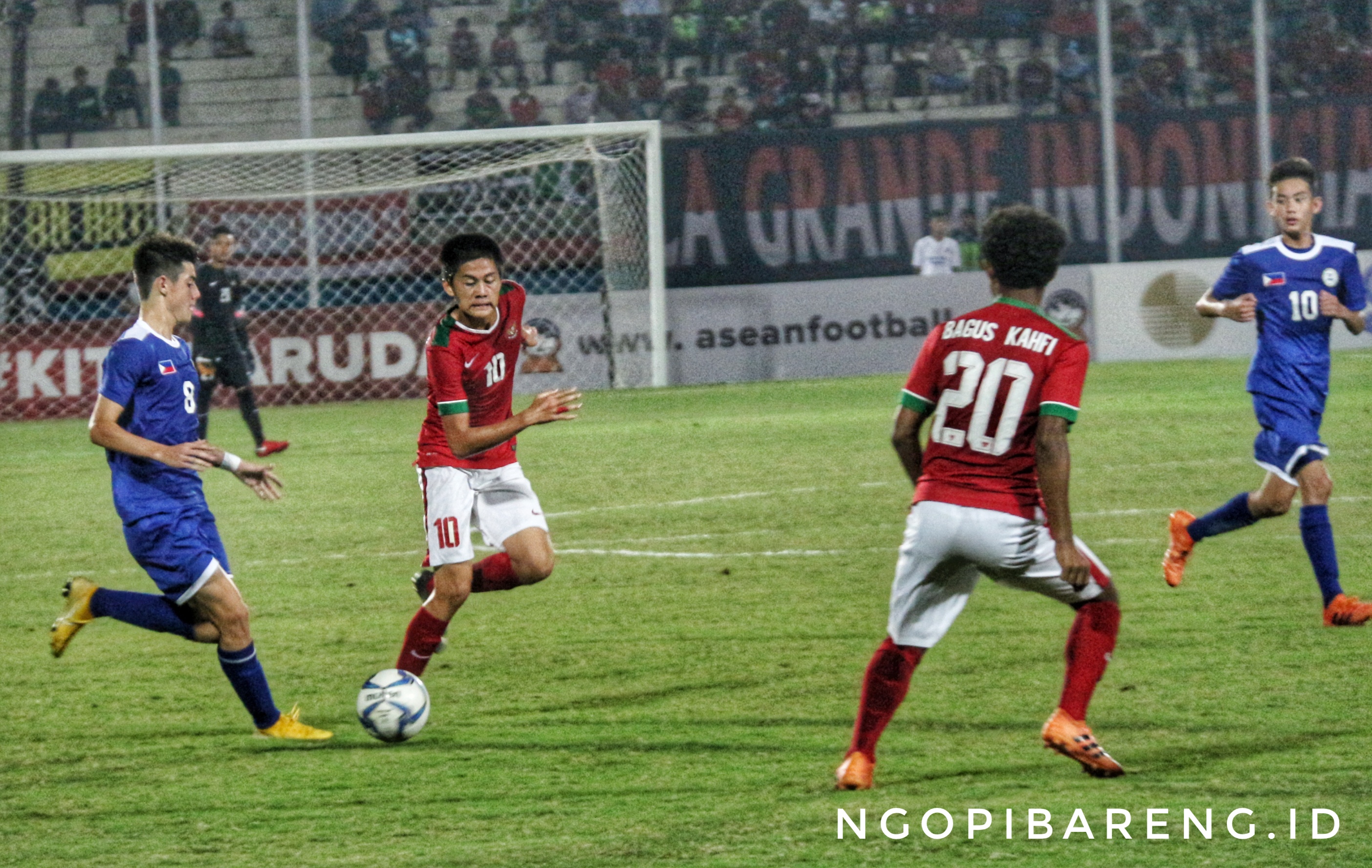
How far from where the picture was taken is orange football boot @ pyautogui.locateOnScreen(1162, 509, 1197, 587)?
8078 millimetres

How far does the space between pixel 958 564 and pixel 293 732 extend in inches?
95.7

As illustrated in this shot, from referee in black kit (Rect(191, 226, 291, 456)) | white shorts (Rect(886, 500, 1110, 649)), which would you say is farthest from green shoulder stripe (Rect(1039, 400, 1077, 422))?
referee in black kit (Rect(191, 226, 291, 456))

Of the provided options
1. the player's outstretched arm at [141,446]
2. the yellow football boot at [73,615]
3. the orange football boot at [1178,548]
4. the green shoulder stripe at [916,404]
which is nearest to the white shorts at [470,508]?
the player's outstretched arm at [141,446]

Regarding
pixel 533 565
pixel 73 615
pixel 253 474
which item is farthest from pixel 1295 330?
pixel 73 615

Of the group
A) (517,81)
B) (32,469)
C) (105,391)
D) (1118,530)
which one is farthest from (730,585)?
(517,81)

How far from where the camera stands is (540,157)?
73.6ft

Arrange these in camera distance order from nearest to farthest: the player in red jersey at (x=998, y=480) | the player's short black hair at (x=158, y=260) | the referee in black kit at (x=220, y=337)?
the player in red jersey at (x=998, y=480), the player's short black hair at (x=158, y=260), the referee in black kit at (x=220, y=337)

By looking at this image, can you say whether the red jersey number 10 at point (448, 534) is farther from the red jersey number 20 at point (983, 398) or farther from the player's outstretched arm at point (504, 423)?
the red jersey number 20 at point (983, 398)

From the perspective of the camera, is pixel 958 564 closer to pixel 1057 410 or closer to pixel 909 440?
pixel 909 440

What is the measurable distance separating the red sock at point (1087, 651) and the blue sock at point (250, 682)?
8.83ft

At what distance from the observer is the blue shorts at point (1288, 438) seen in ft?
24.7

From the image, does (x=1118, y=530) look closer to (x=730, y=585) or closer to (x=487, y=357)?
(x=730, y=585)

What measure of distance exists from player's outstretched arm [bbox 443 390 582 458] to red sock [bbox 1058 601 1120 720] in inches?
73.1

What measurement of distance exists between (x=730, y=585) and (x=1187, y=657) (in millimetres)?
2654
